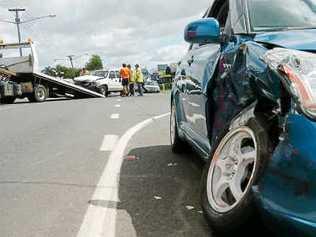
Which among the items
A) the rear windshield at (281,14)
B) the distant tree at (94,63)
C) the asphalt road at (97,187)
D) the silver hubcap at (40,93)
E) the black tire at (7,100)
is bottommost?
the distant tree at (94,63)

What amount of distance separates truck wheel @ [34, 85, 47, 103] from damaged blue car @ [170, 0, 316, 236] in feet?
69.9

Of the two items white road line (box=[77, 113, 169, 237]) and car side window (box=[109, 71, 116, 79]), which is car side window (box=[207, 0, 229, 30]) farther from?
car side window (box=[109, 71, 116, 79])

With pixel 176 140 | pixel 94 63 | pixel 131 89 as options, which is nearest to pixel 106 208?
pixel 176 140

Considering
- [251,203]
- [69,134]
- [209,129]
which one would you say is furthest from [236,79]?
[69,134]

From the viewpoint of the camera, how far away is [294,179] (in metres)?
2.80

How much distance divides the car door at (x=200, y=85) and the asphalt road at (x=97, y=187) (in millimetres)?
552

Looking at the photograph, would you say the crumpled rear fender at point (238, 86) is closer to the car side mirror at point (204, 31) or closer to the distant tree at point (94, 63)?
the car side mirror at point (204, 31)

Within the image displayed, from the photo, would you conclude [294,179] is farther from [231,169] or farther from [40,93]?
[40,93]

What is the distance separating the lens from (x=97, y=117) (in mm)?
13500

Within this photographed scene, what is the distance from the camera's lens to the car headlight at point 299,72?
113 inches

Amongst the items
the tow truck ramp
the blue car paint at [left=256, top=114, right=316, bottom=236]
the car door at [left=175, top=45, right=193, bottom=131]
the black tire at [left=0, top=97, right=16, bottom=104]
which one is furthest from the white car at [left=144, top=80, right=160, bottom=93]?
the blue car paint at [left=256, top=114, right=316, bottom=236]

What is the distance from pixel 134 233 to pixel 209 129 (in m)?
1.05

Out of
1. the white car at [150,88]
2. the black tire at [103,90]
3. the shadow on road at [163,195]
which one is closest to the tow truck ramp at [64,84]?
the black tire at [103,90]

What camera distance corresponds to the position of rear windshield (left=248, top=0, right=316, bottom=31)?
169 inches
